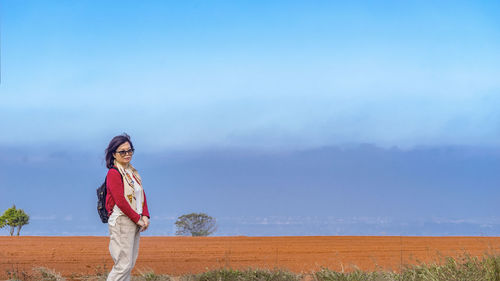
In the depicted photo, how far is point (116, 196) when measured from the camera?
6.05 m

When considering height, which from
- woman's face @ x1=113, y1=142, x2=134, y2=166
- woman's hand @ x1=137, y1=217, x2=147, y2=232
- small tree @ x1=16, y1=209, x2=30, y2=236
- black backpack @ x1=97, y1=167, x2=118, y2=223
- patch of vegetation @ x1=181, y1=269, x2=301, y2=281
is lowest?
patch of vegetation @ x1=181, y1=269, x2=301, y2=281

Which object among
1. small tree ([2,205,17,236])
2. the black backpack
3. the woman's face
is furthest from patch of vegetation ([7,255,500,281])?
small tree ([2,205,17,236])

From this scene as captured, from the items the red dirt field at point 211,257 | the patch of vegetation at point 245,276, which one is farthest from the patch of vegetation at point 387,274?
the red dirt field at point 211,257

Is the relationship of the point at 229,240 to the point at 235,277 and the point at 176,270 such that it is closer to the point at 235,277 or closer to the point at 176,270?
the point at 176,270

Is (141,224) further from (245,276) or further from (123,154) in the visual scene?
(245,276)

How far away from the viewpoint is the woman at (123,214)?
20.0 feet

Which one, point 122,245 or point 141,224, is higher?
point 141,224

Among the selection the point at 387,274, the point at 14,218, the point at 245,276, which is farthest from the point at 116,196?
the point at 14,218

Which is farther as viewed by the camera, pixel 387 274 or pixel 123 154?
pixel 387 274

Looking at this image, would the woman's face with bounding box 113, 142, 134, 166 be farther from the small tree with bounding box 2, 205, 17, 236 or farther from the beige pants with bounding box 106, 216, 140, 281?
the small tree with bounding box 2, 205, 17, 236

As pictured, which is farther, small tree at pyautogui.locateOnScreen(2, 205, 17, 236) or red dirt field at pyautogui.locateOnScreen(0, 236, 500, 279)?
small tree at pyautogui.locateOnScreen(2, 205, 17, 236)

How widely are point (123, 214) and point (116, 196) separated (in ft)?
0.76

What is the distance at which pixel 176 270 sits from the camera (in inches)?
445

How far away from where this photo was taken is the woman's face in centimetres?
638
